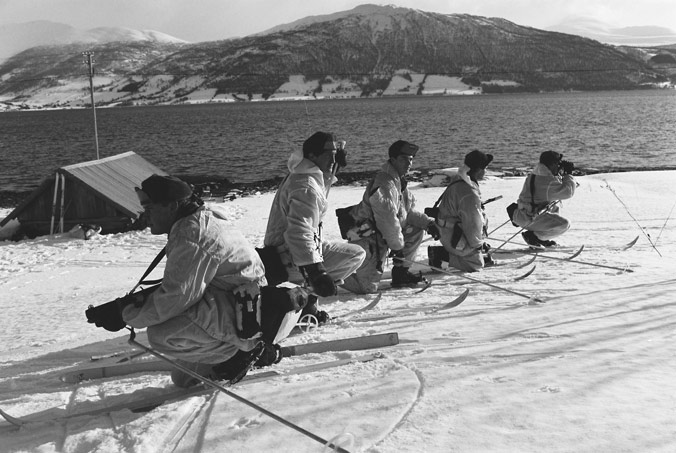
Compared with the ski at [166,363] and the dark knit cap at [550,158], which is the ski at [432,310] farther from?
the dark knit cap at [550,158]

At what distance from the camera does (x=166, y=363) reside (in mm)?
5152

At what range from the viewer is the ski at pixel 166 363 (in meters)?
5.02

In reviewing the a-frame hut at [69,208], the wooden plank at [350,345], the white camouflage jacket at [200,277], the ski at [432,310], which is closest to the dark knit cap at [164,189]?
the white camouflage jacket at [200,277]

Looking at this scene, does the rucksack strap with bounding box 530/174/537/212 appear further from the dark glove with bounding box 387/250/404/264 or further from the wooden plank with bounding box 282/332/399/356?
the wooden plank with bounding box 282/332/399/356

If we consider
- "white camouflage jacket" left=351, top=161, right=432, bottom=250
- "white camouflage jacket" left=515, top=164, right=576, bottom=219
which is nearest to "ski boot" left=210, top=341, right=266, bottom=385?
"white camouflage jacket" left=351, top=161, right=432, bottom=250

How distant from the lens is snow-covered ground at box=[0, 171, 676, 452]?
3701mm

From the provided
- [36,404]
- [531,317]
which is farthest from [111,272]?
[531,317]

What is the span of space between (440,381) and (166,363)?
85.3 inches

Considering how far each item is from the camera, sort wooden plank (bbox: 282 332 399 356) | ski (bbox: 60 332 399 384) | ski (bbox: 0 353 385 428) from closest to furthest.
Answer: ski (bbox: 0 353 385 428), ski (bbox: 60 332 399 384), wooden plank (bbox: 282 332 399 356)

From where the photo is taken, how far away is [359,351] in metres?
5.30

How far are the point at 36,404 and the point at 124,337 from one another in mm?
1912

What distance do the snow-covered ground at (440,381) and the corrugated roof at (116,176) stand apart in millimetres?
6622

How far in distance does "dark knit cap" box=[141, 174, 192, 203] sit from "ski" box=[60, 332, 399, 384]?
5.39 ft

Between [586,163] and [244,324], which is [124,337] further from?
[586,163]
